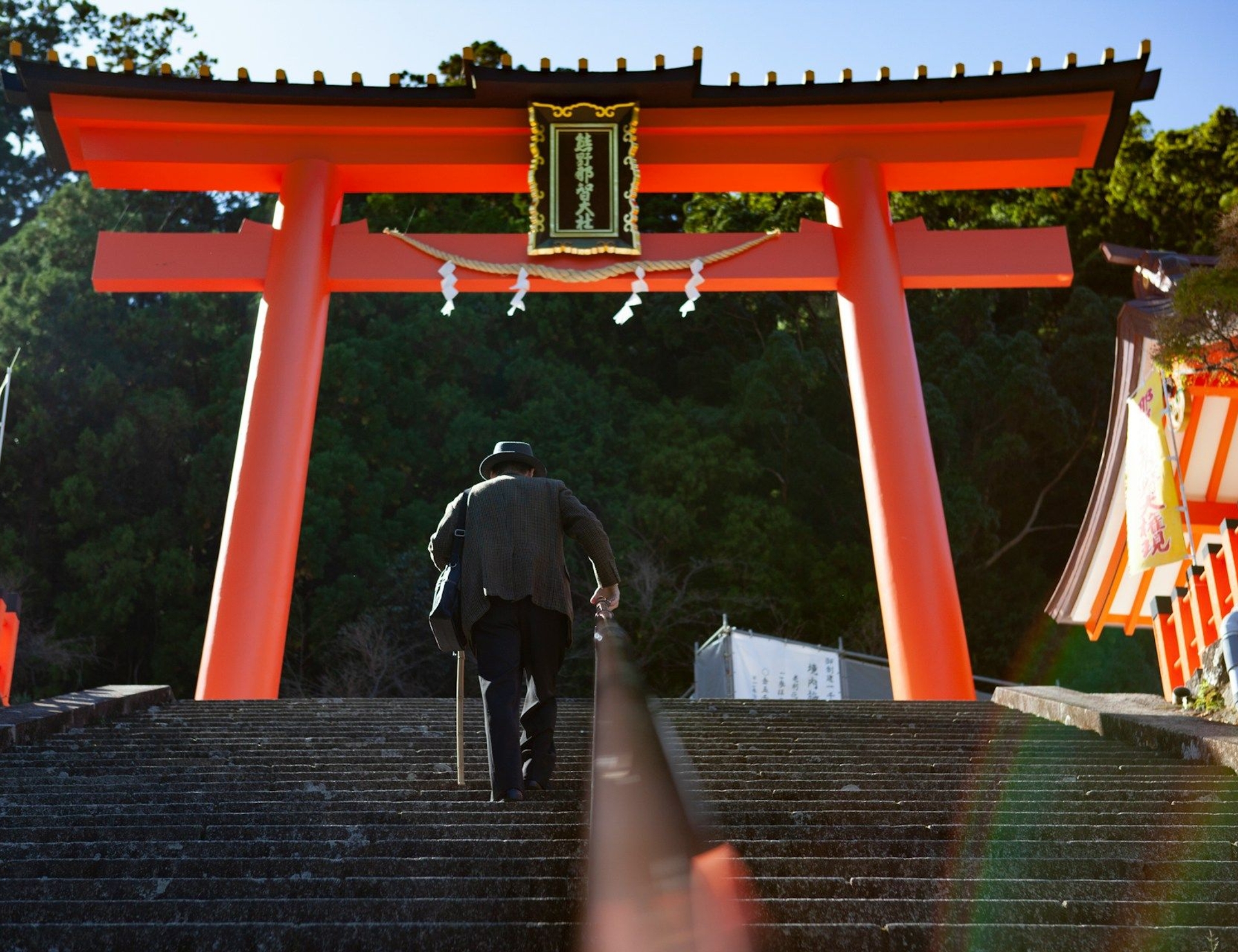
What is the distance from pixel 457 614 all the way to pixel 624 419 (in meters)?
16.1

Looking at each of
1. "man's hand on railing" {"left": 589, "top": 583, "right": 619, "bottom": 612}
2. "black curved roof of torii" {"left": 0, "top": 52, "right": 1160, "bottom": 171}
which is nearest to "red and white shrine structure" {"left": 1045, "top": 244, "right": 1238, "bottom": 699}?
"black curved roof of torii" {"left": 0, "top": 52, "right": 1160, "bottom": 171}

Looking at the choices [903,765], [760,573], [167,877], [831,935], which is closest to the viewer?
[831,935]

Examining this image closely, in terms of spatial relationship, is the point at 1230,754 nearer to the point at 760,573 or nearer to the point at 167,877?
the point at 167,877

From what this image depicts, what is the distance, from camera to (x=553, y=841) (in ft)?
9.77

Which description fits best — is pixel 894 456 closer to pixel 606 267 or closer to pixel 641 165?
pixel 606 267

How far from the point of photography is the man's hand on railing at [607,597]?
4.00 metres

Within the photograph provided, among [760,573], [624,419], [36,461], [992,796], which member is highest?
[624,419]

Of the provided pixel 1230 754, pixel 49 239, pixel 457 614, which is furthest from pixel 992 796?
pixel 49 239

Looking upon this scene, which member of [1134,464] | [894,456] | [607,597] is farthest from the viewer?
[1134,464]

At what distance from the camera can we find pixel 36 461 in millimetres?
17906

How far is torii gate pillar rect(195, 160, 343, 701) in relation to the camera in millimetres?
8016

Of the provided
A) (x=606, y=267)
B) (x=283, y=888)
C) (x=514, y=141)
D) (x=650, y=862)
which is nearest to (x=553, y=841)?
(x=283, y=888)

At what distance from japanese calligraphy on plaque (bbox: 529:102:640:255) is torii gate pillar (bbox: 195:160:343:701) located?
185cm

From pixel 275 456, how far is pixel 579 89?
13.7 feet
